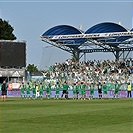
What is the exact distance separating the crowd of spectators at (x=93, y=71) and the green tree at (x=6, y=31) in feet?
49.6

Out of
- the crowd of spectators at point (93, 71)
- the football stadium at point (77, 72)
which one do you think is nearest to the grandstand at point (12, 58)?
the football stadium at point (77, 72)

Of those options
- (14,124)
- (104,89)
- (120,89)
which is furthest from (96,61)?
(14,124)

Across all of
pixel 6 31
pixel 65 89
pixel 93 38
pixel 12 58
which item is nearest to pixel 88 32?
pixel 93 38

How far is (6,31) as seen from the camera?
9331cm

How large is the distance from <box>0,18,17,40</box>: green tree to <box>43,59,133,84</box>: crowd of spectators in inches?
595

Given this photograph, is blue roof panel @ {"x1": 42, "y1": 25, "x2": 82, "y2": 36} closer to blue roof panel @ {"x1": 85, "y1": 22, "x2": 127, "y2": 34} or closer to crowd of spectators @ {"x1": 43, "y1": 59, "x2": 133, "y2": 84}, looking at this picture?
blue roof panel @ {"x1": 85, "y1": 22, "x2": 127, "y2": 34}

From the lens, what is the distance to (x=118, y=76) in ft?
220

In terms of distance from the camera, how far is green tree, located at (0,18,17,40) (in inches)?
3595

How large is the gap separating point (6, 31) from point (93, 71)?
27.0 m

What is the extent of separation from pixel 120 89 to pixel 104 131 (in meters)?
39.7

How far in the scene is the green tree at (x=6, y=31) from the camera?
300 ft

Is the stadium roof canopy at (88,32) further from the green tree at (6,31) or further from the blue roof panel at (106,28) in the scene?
the green tree at (6,31)

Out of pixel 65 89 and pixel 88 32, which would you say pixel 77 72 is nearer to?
pixel 88 32

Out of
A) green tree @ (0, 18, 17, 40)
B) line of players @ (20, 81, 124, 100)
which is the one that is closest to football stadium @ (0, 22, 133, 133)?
line of players @ (20, 81, 124, 100)
